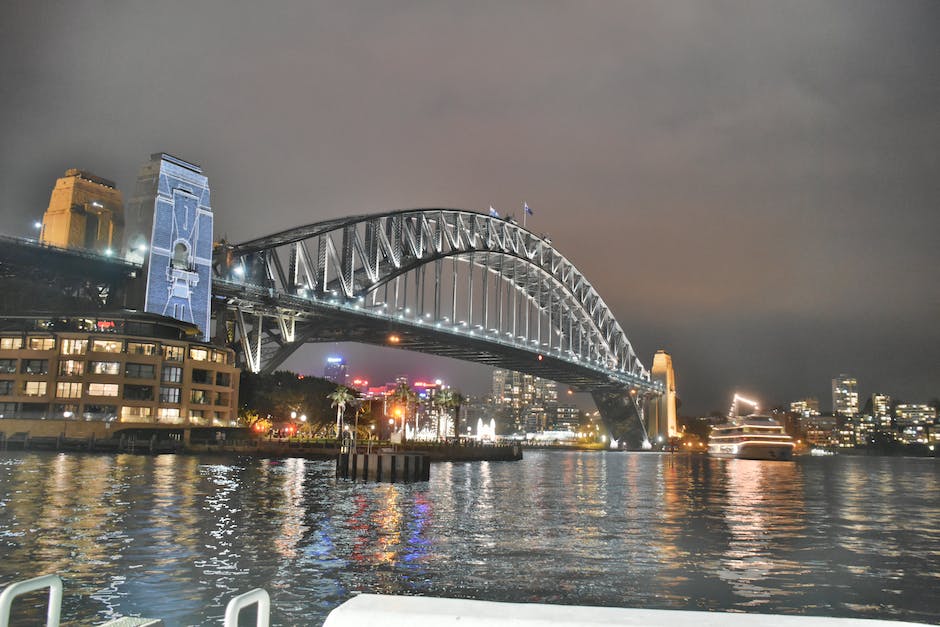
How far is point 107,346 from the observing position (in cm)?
8112

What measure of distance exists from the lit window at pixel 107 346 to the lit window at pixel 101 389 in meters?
3.33

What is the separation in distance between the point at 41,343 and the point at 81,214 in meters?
58.6

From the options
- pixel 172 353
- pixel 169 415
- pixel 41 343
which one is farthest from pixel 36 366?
pixel 169 415

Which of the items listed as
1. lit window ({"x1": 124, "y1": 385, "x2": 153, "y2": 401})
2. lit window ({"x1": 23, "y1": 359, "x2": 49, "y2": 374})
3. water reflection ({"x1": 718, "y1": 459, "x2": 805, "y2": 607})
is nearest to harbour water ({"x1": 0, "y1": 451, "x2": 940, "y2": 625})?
water reflection ({"x1": 718, "y1": 459, "x2": 805, "y2": 607})

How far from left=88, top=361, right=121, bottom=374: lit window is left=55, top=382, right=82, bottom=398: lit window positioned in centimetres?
194

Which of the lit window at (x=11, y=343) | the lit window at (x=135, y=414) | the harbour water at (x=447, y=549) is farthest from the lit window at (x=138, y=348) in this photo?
the harbour water at (x=447, y=549)

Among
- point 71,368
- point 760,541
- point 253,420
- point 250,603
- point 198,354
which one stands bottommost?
point 760,541

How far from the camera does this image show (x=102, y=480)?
140ft

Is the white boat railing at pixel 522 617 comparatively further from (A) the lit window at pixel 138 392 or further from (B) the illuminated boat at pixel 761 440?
(B) the illuminated boat at pixel 761 440

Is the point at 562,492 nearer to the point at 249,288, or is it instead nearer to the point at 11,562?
the point at 11,562

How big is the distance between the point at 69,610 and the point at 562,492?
36.4 meters

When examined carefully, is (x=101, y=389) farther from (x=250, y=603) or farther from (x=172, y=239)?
(x=250, y=603)

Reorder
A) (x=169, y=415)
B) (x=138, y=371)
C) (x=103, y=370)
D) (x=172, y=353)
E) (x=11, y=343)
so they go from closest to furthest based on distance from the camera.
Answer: (x=103, y=370), (x=11, y=343), (x=138, y=371), (x=169, y=415), (x=172, y=353)

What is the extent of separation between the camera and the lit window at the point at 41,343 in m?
80.9
